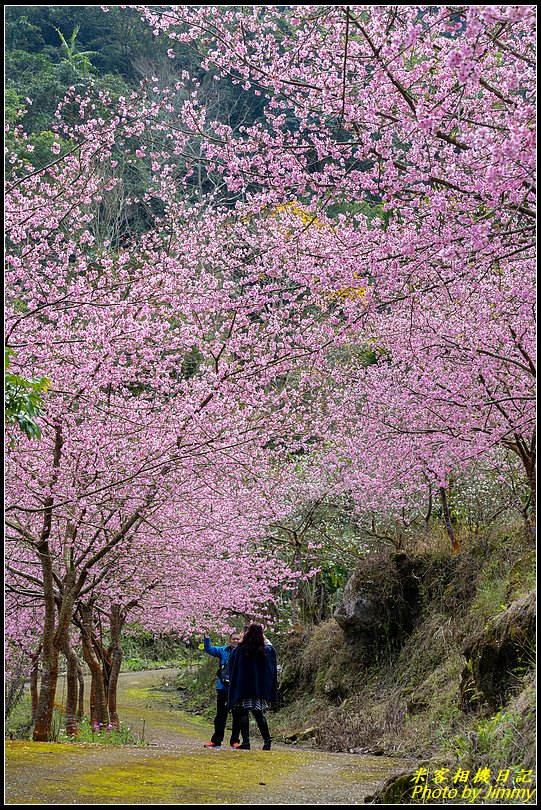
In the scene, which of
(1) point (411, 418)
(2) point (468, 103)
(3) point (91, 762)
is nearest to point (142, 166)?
(1) point (411, 418)

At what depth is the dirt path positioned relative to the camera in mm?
4773

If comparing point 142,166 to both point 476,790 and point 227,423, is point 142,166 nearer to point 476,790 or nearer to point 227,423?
point 227,423

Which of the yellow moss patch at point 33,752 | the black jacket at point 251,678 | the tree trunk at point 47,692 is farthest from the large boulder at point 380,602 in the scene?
the yellow moss patch at point 33,752

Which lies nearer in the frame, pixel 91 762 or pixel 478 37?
pixel 478 37

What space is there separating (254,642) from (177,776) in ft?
Result: 8.97

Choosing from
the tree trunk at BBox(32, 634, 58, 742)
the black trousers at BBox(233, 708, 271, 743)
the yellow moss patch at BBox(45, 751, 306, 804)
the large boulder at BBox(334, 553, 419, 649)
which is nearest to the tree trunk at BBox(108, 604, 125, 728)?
the black trousers at BBox(233, 708, 271, 743)

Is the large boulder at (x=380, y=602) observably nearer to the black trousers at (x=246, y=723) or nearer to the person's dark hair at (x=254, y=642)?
the black trousers at (x=246, y=723)

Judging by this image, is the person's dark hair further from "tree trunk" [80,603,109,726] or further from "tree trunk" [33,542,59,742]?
"tree trunk" [80,603,109,726]

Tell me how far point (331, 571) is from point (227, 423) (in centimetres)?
920

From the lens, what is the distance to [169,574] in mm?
11109

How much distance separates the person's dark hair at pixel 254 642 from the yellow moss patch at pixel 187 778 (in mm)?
1213

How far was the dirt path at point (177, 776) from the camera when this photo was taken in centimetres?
477

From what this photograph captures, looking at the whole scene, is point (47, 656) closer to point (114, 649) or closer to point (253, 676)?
point (253, 676)

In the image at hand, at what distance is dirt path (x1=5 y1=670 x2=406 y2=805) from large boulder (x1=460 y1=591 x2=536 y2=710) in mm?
1177
